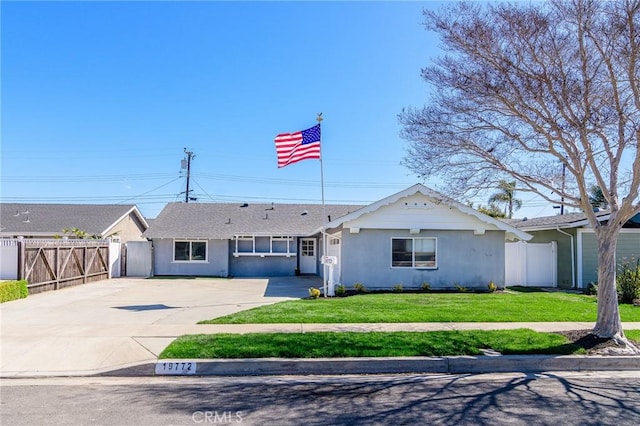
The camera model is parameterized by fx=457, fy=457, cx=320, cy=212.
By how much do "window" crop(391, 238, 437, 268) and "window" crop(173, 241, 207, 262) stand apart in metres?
12.8

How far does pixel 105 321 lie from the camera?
10.8 m

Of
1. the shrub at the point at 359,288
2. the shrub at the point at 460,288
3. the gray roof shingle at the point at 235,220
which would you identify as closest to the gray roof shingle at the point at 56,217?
the gray roof shingle at the point at 235,220

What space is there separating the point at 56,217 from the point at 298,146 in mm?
22391

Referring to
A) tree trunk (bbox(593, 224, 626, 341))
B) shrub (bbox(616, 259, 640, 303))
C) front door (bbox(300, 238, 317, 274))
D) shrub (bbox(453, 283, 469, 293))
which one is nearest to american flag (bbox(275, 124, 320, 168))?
shrub (bbox(453, 283, 469, 293))

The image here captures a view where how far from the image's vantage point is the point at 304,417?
5.17m

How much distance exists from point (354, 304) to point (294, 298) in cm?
274

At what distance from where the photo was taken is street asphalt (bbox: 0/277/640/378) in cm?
707

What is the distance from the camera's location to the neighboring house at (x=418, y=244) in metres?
17.9

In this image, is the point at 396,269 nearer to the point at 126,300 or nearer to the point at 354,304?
the point at 354,304

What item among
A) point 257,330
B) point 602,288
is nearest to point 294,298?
point 257,330

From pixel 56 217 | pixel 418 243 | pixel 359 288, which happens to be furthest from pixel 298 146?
pixel 56 217

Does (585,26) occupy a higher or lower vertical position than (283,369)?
higher

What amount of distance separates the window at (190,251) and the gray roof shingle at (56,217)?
5.94 meters

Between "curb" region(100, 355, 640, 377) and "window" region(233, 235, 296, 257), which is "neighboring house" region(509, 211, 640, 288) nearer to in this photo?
"curb" region(100, 355, 640, 377)
